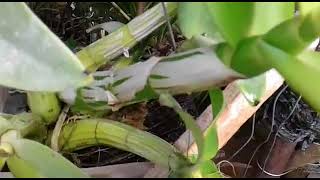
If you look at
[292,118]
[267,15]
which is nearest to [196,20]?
[267,15]

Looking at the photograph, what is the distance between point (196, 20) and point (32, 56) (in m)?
0.14

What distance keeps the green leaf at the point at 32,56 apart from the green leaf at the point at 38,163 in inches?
3.2

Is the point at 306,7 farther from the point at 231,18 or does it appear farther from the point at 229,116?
the point at 229,116

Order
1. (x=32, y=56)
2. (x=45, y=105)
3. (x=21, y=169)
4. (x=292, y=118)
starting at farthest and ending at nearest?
(x=292, y=118) → (x=45, y=105) → (x=21, y=169) → (x=32, y=56)

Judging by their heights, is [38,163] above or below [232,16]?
below

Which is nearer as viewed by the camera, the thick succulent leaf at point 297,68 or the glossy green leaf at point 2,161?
the thick succulent leaf at point 297,68

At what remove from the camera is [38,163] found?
1.63 ft

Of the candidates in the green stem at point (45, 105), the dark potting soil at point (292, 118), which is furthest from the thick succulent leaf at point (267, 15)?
the dark potting soil at point (292, 118)

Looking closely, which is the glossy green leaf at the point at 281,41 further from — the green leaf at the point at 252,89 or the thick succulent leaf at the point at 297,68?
the green leaf at the point at 252,89

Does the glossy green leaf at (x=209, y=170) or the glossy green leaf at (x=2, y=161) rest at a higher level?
the glossy green leaf at (x=2, y=161)

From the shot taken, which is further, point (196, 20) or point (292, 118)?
point (292, 118)

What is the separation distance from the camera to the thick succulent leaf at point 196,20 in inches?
18.3

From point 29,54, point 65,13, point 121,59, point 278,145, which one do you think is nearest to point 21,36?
point 29,54

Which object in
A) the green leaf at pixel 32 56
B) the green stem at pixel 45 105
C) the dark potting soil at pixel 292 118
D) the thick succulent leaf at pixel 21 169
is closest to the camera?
the green leaf at pixel 32 56
